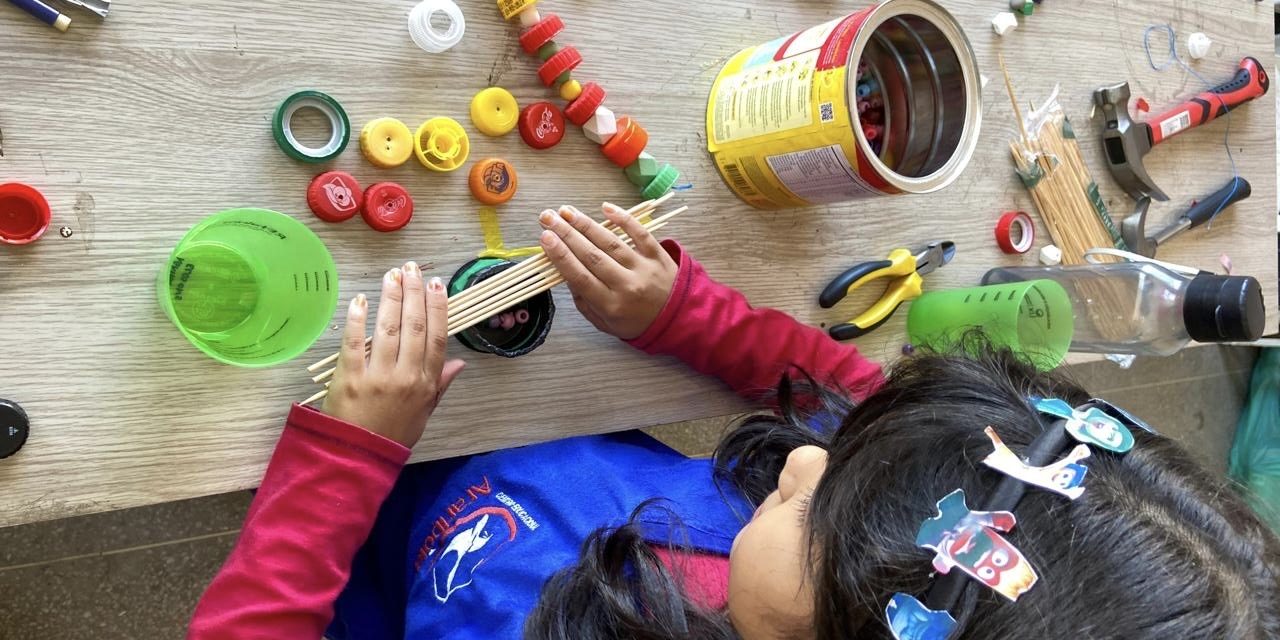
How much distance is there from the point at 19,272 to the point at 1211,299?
0.86 metres

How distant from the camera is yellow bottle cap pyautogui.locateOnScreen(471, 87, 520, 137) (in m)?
0.59

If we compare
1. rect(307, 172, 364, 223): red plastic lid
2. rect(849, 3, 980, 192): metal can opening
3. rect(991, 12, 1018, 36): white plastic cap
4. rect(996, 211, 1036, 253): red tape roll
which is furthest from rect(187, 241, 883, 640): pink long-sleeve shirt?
rect(991, 12, 1018, 36): white plastic cap

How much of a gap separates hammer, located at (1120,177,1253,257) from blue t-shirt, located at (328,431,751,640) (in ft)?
1.75

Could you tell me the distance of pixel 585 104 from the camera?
2.01 feet

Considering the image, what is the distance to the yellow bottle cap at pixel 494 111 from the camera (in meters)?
0.59

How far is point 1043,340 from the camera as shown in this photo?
73cm

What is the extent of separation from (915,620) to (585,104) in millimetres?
409

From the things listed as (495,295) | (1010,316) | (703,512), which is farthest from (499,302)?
(1010,316)

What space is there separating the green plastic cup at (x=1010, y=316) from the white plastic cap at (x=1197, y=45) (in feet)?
1.31

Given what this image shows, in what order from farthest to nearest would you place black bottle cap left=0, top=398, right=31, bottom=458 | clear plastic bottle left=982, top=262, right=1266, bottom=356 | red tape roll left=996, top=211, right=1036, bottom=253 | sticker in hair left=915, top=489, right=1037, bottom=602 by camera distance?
1. red tape roll left=996, top=211, right=1036, bottom=253
2. clear plastic bottle left=982, top=262, right=1266, bottom=356
3. black bottle cap left=0, top=398, right=31, bottom=458
4. sticker in hair left=915, top=489, right=1037, bottom=602

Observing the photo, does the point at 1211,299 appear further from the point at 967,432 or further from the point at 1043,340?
the point at 967,432

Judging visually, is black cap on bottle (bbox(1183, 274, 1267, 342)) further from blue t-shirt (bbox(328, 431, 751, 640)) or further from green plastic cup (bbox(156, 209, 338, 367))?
green plastic cup (bbox(156, 209, 338, 367))

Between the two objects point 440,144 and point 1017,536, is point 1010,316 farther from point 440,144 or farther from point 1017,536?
point 440,144

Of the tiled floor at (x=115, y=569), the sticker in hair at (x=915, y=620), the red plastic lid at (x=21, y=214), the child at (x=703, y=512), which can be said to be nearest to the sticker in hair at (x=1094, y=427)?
the child at (x=703, y=512)
